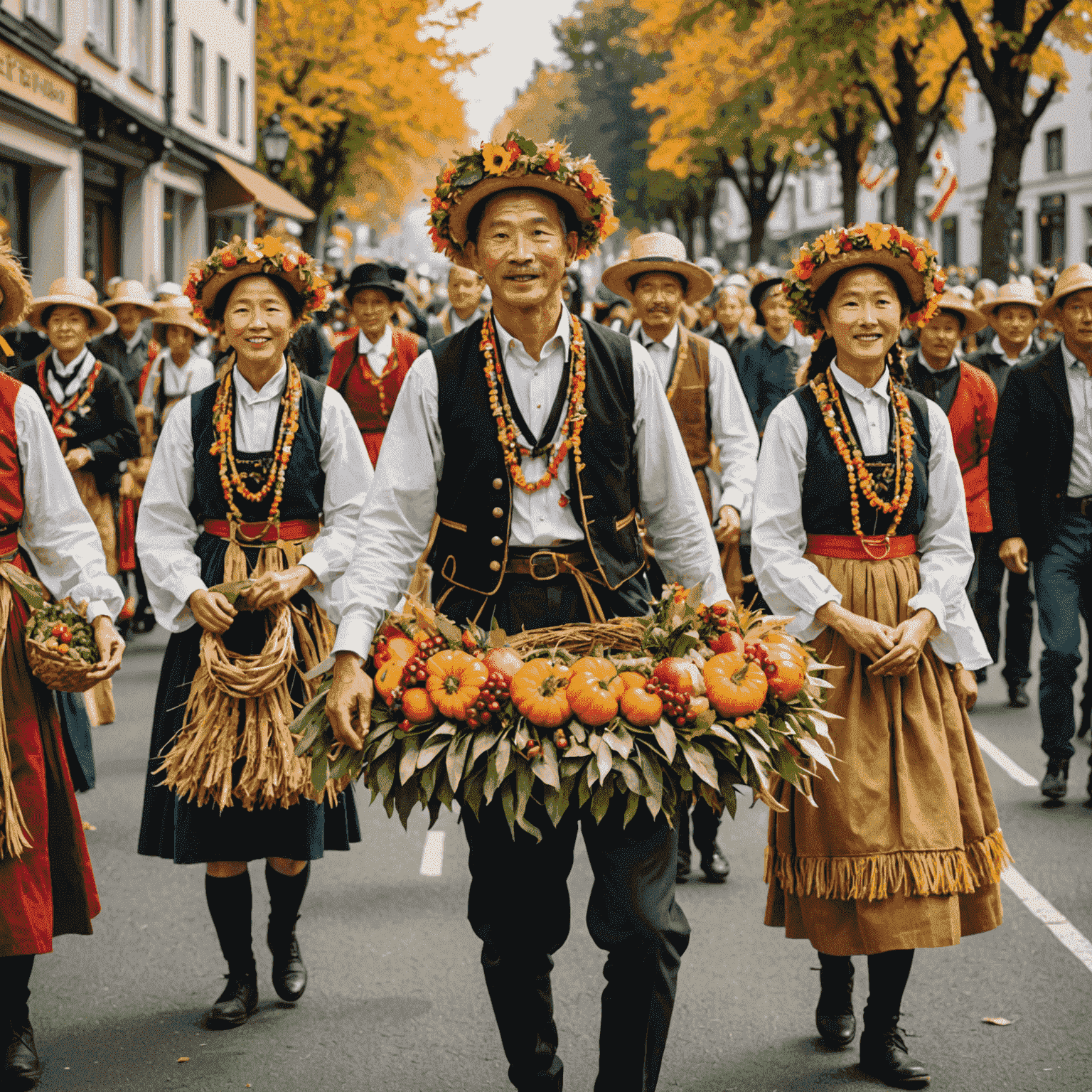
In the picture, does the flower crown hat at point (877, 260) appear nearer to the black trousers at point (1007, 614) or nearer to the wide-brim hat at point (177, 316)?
the black trousers at point (1007, 614)

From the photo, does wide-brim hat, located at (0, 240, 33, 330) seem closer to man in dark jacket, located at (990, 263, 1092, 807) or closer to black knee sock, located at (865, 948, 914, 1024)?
black knee sock, located at (865, 948, 914, 1024)

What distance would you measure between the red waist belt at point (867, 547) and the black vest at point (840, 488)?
2 centimetres

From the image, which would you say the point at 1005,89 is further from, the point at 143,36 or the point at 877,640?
the point at 877,640

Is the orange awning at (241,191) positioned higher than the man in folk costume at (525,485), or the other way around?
the orange awning at (241,191)

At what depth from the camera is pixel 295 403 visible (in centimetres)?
504

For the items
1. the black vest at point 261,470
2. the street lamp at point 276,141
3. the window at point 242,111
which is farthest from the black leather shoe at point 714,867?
the window at point 242,111

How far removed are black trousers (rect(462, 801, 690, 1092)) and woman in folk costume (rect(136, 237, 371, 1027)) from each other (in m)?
1.10

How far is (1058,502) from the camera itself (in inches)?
289

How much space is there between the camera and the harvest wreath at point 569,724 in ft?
11.0

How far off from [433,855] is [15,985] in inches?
99.7

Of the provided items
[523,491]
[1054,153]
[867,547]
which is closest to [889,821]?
[867,547]

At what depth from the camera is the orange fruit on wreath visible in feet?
11.3

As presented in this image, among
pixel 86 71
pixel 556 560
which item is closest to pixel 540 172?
pixel 556 560

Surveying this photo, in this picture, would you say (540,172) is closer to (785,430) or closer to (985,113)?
(785,430)
